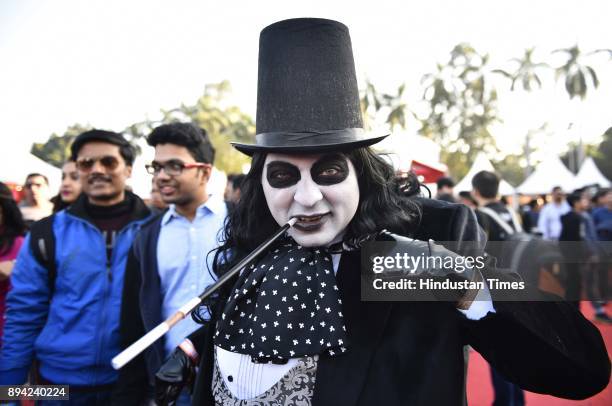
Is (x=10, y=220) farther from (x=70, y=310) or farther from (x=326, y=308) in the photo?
(x=326, y=308)

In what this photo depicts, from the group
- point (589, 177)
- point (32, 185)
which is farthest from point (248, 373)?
point (589, 177)

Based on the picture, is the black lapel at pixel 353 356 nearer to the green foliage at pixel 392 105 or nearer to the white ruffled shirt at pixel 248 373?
the white ruffled shirt at pixel 248 373

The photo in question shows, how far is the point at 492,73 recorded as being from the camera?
1323 inches

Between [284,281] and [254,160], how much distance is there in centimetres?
51

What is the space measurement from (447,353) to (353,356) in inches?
11.1

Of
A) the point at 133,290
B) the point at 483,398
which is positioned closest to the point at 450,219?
the point at 133,290

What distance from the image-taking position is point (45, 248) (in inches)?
99.2

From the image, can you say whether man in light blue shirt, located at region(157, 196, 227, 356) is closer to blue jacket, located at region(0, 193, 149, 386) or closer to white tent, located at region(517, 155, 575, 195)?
blue jacket, located at region(0, 193, 149, 386)

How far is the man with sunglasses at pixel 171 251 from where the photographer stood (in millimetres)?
2482

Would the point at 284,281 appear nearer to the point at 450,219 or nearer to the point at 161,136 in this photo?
the point at 450,219

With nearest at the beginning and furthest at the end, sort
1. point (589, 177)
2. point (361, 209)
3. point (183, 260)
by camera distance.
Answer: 1. point (361, 209)
2. point (183, 260)
3. point (589, 177)

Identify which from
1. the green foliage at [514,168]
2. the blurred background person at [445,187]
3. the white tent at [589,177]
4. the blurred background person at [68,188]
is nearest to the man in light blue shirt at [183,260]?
the blurred background person at [68,188]

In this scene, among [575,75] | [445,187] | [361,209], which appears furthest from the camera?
[575,75]

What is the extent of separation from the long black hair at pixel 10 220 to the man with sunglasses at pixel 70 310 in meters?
0.97
